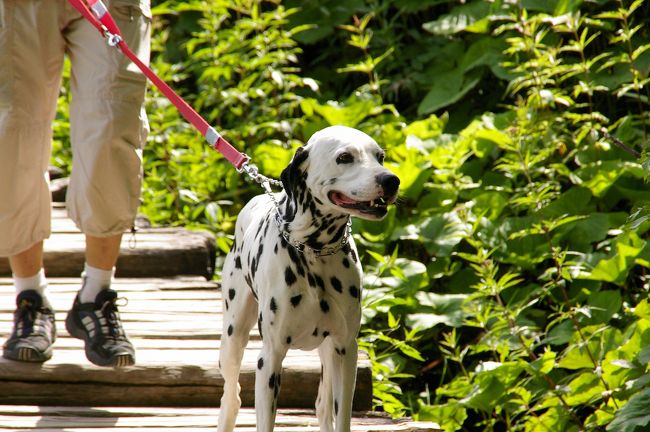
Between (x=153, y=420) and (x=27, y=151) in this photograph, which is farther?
(x=27, y=151)

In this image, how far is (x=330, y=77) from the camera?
7539 millimetres

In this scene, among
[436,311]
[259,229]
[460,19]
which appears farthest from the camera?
[460,19]

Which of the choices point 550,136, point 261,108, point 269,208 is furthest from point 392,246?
point 269,208

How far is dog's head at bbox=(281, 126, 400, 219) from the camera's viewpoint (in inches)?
103

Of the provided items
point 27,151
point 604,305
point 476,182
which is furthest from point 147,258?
point 604,305

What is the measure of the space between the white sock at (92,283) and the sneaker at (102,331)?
2 cm

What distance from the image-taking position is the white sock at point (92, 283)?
4.14 metres

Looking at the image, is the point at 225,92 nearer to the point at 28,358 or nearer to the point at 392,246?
the point at 392,246

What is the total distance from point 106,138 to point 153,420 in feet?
Answer: 3.70

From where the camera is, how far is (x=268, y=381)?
2.90 m

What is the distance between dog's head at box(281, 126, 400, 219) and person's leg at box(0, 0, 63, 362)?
152 cm

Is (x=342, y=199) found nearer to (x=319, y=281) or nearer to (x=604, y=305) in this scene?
(x=319, y=281)

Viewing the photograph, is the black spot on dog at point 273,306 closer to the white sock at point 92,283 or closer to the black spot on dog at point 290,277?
the black spot on dog at point 290,277

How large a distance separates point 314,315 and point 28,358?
1.75 meters
